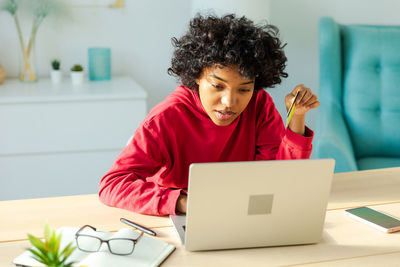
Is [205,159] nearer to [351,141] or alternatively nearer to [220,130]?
[220,130]

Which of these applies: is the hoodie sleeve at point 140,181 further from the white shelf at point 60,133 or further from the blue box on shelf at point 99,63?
the blue box on shelf at point 99,63

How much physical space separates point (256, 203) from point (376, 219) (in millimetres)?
369

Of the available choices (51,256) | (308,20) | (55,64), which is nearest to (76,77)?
(55,64)

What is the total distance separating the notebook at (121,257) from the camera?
868 millimetres

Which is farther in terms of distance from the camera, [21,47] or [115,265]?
[21,47]

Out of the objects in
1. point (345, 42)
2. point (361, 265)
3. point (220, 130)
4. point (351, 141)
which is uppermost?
point (345, 42)

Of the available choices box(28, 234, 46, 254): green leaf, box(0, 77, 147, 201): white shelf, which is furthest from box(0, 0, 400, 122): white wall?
box(28, 234, 46, 254): green leaf

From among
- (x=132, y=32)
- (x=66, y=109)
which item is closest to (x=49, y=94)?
(x=66, y=109)

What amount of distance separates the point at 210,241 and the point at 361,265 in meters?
0.29

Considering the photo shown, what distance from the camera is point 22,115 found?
87.3 inches

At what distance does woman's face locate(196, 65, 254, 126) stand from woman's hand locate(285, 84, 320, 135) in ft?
0.39

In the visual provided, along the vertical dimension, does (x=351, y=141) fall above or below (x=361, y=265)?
below

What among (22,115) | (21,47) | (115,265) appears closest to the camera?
(115,265)

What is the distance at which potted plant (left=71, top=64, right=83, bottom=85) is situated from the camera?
8.16 feet
